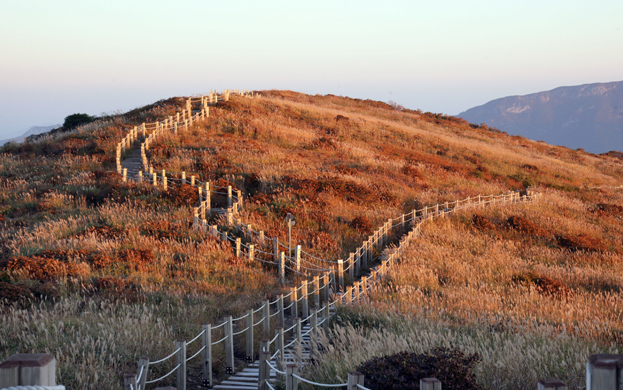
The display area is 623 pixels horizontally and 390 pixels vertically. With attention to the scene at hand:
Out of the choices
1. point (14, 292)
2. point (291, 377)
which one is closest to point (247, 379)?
point (291, 377)

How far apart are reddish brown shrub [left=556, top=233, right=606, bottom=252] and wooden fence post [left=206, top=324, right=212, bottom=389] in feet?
53.1

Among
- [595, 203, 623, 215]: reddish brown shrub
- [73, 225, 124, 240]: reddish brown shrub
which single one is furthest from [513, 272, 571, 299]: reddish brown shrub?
[595, 203, 623, 215]: reddish brown shrub

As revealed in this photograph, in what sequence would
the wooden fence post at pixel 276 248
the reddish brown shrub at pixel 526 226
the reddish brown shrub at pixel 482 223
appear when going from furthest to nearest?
the reddish brown shrub at pixel 482 223 < the reddish brown shrub at pixel 526 226 < the wooden fence post at pixel 276 248

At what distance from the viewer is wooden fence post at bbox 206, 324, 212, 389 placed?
6.82m

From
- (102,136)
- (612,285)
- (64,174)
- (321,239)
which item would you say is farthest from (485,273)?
(102,136)

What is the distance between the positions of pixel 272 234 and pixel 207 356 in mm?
9495

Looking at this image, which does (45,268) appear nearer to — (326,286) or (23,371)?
(326,286)

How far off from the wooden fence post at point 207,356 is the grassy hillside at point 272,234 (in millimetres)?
788

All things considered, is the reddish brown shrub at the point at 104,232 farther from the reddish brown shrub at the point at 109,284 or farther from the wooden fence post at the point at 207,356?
the wooden fence post at the point at 207,356

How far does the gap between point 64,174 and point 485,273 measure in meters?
20.7

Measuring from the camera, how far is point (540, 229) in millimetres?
20078

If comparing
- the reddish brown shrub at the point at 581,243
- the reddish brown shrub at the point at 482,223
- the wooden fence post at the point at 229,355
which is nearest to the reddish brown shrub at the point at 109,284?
the wooden fence post at the point at 229,355

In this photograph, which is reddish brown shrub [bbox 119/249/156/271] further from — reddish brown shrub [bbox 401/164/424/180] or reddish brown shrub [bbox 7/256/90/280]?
reddish brown shrub [bbox 401/164/424/180]

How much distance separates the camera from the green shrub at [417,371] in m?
4.81
